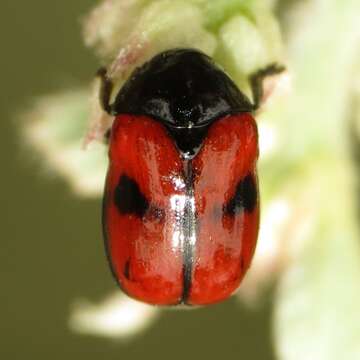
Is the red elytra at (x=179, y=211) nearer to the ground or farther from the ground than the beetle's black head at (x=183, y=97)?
nearer to the ground

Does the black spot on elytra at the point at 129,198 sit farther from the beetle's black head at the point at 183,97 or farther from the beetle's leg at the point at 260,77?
the beetle's leg at the point at 260,77

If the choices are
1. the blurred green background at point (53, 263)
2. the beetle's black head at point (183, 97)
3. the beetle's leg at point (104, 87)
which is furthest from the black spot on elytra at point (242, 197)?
the blurred green background at point (53, 263)

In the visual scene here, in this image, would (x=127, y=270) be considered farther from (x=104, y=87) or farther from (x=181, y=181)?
(x=104, y=87)

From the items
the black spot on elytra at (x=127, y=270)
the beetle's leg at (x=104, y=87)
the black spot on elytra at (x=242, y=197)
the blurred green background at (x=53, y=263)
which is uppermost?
the blurred green background at (x=53, y=263)

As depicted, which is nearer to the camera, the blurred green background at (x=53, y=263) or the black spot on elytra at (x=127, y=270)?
the black spot on elytra at (x=127, y=270)

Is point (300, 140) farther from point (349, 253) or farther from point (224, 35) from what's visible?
point (224, 35)

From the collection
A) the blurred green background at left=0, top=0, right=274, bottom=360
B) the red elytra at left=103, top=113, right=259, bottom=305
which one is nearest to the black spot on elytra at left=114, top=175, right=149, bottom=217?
the red elytra at left=103, top=113, right=259, bottom=305

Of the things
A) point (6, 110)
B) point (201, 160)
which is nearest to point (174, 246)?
point (201, 160)
